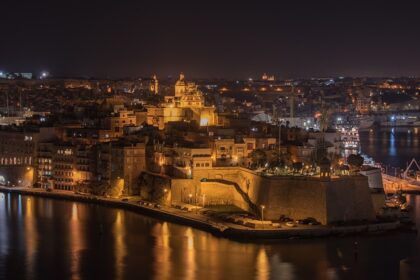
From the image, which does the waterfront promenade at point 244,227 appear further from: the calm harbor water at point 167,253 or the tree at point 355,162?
the tree at point 355,162

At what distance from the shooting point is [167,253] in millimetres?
12508

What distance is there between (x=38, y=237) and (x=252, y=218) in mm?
3144

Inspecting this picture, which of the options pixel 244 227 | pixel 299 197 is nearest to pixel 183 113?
pixel 299 197

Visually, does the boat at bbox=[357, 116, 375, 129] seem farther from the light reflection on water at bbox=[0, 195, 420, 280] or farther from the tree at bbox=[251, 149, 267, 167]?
the light reflection on water at bbox=[0, 195, 420, 280]

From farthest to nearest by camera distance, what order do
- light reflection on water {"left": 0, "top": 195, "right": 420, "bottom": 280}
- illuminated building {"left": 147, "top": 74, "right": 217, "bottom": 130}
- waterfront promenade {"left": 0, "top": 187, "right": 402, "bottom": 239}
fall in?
illuminated building {"left": 147, "top": 74, "right": 217, "bottom": 130}
waterfront promenade {"left": 0, "top": 187, "right": 402, "bottom": 239}
light reflection on water {"left": 0, "top": 195, "right": 420, "bottom": 280}

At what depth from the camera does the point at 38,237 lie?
44.6 ft

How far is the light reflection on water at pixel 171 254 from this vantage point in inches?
452

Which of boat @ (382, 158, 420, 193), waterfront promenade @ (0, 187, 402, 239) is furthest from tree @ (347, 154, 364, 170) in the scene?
boat @ (382, 158, 420, 193)

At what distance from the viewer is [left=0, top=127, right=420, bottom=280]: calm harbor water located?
37.7 feet

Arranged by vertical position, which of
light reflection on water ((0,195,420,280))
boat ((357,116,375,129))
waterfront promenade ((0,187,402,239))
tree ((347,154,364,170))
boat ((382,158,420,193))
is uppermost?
boat ((357,116,375,129))

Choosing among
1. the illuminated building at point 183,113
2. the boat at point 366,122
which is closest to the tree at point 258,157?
the illuminated building at point 183,113

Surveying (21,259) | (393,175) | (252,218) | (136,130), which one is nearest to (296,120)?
(393,175)

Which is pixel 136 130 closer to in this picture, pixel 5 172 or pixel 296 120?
pixel 5 172

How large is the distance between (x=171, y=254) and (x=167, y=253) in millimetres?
84
